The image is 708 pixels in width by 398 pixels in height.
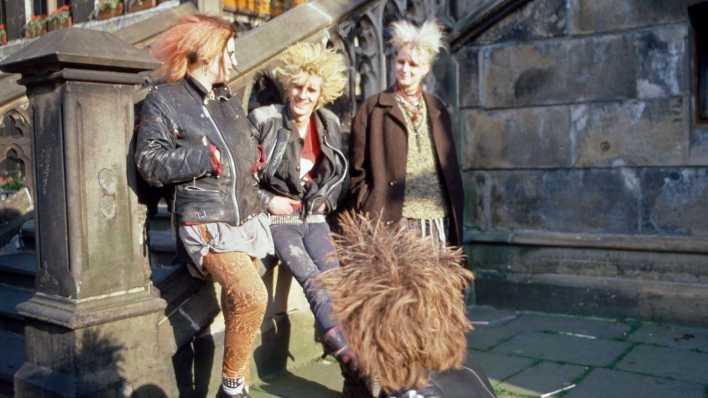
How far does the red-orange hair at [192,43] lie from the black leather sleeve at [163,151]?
20 centimetres

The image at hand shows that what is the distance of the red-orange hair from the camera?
3.61 metres

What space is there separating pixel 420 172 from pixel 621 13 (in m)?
2.37

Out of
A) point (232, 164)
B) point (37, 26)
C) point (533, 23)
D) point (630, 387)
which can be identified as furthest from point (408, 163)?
point (37, 26)

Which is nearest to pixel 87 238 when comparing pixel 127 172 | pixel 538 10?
pixel 127 172

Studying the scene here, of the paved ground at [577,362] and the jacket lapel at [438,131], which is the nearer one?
the paved ground at [577,362]

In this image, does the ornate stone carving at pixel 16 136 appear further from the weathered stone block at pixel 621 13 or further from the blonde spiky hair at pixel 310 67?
the weathered stone block at pixel 621 13

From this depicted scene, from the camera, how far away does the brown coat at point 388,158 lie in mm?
4523

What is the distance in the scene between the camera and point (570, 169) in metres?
6.01

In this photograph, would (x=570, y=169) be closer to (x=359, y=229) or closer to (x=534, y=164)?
(x=534, y=164)

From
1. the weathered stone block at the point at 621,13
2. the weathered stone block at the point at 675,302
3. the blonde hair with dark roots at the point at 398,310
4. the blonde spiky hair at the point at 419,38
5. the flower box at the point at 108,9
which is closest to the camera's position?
the blonde hair with dark roots at the point at 398,310

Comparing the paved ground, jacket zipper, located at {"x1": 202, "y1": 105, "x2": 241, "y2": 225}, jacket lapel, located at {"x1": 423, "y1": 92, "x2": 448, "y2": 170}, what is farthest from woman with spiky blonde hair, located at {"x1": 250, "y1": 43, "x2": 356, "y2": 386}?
the paved ground

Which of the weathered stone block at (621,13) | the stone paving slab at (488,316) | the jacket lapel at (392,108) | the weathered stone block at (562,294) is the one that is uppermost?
the weathered stone block at (621,13)

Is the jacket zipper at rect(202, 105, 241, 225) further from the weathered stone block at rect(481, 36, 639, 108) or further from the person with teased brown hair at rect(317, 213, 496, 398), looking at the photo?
the weathered stone block at rect(481, 36, 639, 108)

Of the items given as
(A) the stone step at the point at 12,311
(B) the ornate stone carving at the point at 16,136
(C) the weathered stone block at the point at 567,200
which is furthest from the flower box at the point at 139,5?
(A) the stone step at the point at 12,311
